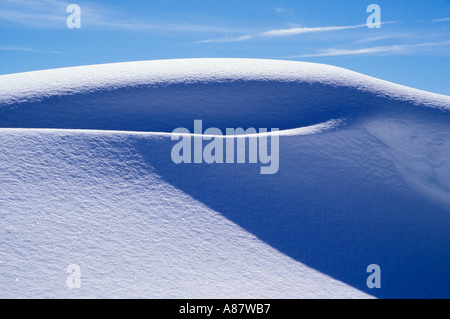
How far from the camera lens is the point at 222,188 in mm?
7855

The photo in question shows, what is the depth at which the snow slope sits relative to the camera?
5.69 meters

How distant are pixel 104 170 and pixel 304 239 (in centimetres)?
381

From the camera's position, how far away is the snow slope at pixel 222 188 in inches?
224

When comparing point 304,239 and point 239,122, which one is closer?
point 304,239

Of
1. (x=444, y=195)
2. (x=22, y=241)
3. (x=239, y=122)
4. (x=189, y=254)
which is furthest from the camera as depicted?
(x=239, y=122)

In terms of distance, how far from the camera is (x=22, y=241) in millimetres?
5648

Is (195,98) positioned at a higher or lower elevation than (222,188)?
higher

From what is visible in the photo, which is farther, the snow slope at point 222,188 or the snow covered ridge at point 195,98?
the snow covered ridge at point 195,98

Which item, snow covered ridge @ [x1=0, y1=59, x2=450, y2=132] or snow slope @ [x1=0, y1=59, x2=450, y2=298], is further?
snow covered ridge @ [x1=0, y1=59, x2=450, y2=132]

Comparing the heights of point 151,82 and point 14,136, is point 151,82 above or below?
above

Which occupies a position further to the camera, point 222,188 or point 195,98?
point 195,98

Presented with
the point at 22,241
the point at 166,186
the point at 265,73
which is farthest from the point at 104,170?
the point at 265,73
